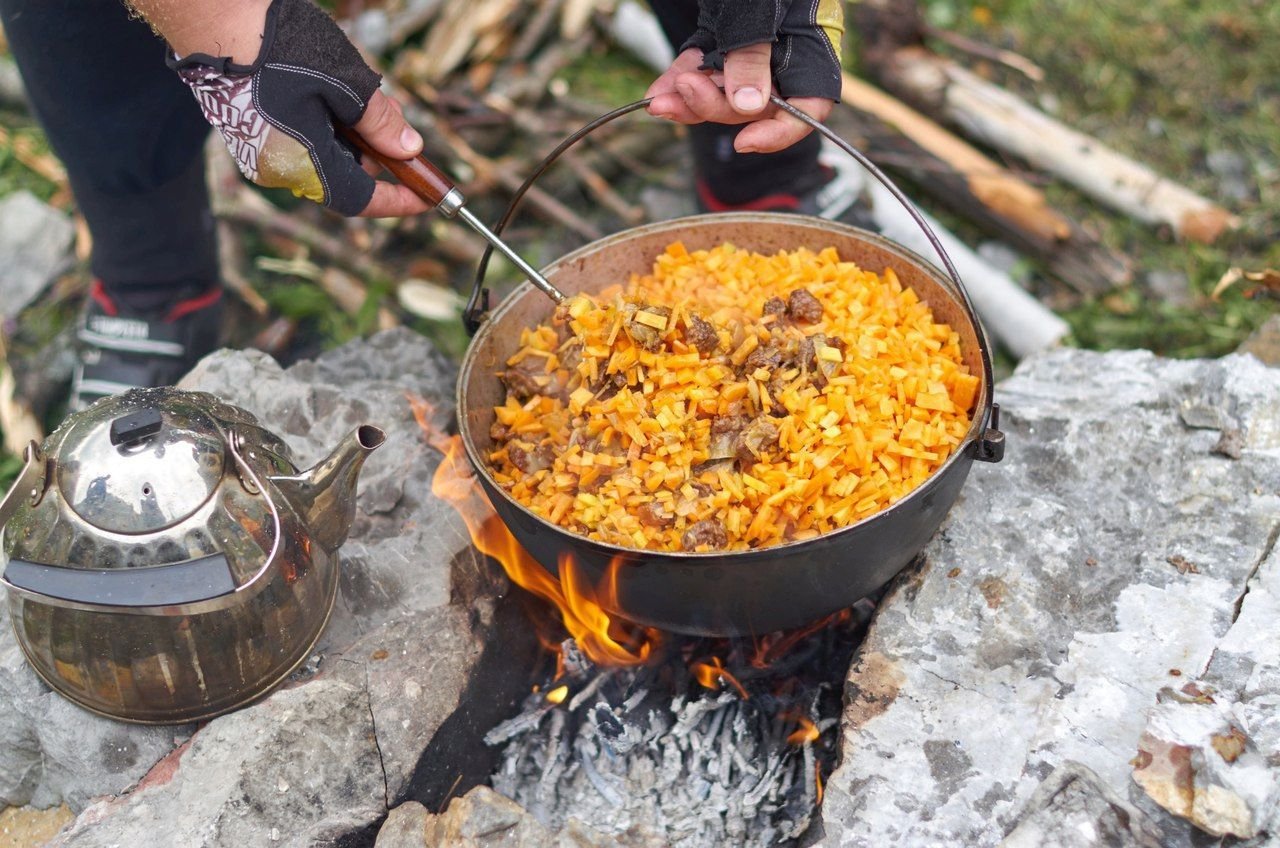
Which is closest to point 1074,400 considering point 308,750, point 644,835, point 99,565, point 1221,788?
point 1221,788

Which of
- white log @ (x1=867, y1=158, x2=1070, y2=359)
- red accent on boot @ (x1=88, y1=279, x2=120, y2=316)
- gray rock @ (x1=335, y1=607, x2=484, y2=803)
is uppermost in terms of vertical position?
gray rock @ (x1=335, y1=607, x2=484, y2=803)

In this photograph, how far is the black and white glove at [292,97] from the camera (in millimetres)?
2463

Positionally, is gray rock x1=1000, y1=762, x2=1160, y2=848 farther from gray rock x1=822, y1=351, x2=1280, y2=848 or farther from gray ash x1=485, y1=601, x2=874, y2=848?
gray ash x1=485, y1=601, x2=874, y2=848

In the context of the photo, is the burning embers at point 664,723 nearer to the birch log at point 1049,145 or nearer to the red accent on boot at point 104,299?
the red accent on boot at point 104,299

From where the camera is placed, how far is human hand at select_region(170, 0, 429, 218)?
8.09 feet

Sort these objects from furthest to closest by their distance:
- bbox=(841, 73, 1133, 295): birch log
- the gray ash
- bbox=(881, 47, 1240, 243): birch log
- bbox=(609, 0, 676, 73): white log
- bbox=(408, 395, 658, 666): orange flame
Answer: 1. bbox=(609, 0, 676, 73): white log
2. bbox=(881, 47, 1240, 243): birch log
3. bbox=(841, 73, 1133, 295): birch log
4. bbox=(408, 395, 658, 666): orange flame
5. the gray ash

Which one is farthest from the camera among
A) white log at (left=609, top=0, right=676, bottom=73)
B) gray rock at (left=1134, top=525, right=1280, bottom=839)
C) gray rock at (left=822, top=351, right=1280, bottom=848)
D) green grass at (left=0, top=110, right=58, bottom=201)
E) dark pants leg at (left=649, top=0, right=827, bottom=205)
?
white log at (left=609, top=0, right=676, bottom=73)

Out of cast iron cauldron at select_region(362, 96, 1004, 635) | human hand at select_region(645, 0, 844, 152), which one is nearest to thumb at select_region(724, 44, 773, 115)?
human hand at select_region(645, 0, 844, 152)

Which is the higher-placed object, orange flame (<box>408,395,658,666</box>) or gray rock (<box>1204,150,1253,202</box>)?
orange flame (<box>408,395,658,666</box>)

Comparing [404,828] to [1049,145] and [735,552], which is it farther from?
[1049,145]

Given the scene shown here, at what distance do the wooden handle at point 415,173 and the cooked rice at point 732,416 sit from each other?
0.43 meters

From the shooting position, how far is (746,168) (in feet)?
13.5

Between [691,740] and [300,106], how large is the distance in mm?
1872

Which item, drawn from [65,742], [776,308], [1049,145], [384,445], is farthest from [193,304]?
[1049,145]
